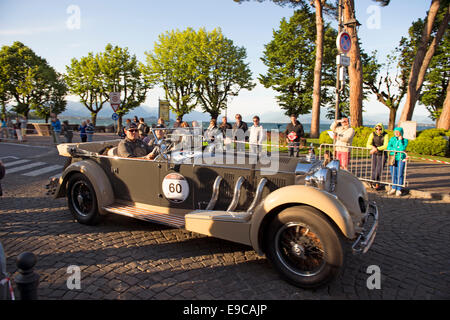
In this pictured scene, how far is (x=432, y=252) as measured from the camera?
3.72 m

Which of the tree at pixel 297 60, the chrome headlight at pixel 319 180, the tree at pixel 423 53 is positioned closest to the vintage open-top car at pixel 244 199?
the chrome headlight at pixel 319 180

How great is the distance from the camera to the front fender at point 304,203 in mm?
2686

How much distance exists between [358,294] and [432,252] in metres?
1.72

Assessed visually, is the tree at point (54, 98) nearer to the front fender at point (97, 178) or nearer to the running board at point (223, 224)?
the front fender at point (97, 178)

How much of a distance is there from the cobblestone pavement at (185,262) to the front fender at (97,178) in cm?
49

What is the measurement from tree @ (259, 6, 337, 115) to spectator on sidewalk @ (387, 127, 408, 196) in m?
25.9

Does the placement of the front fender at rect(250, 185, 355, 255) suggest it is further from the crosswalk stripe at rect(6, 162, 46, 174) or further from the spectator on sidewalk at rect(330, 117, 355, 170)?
the crosswalk stripe at rect(6, 162, 46, 174)

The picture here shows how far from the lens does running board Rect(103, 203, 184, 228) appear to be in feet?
12.1

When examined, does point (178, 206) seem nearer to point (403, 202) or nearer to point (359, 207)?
point (359, 207)

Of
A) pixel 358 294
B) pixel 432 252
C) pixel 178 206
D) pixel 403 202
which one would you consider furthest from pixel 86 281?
pixel 403 202

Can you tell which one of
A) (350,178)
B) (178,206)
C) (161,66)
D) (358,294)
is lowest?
(358,294)

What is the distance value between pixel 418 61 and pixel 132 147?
17.7m

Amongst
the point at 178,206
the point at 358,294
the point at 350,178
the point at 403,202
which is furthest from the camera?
the point at 403,202

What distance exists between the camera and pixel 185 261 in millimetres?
3406
